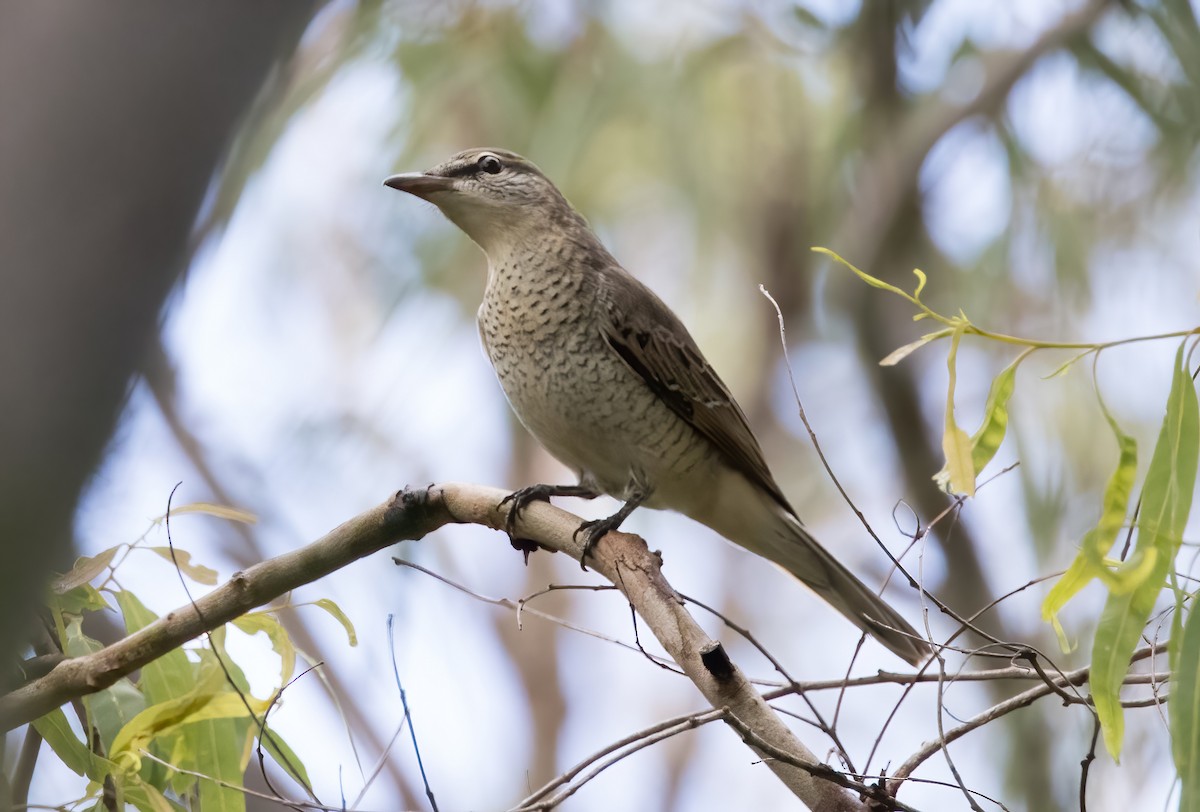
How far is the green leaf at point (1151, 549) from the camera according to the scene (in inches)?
62.5

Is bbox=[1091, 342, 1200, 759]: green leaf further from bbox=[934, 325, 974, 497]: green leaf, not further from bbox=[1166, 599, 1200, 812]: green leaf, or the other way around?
bbox=[934, 325, 974, 497]: green leaf

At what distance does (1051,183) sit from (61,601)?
412 centimetres

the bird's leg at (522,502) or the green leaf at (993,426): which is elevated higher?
the bird's leg at (522,502)

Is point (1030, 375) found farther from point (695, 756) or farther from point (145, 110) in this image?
point (145, 110)

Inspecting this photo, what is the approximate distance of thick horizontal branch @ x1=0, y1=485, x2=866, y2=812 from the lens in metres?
1.75

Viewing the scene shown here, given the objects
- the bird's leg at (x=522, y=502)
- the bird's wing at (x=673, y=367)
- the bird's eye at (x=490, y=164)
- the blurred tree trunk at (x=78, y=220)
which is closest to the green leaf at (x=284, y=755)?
the bird's leg at (x=522, y=502)

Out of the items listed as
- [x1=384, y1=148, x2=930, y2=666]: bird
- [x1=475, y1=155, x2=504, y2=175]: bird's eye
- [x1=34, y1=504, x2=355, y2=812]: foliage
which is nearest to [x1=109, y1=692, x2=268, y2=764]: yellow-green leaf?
[x1=34, y1=504, x2=355, y2=812]: foliage

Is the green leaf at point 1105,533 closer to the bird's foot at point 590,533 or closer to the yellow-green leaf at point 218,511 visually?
the bird's foot at point 590,533

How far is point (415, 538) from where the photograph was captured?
7.57 ft

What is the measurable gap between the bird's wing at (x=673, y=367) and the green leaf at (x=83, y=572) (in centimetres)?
171

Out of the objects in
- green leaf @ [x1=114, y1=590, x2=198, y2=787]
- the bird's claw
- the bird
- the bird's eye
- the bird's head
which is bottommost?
green leaf @ [x1=114, y1=590, x2=198, y2=787]

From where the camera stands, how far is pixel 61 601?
206cm

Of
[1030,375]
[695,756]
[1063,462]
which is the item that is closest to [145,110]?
[1063,462]

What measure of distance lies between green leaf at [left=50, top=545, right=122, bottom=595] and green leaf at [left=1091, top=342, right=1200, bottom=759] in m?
1.49
